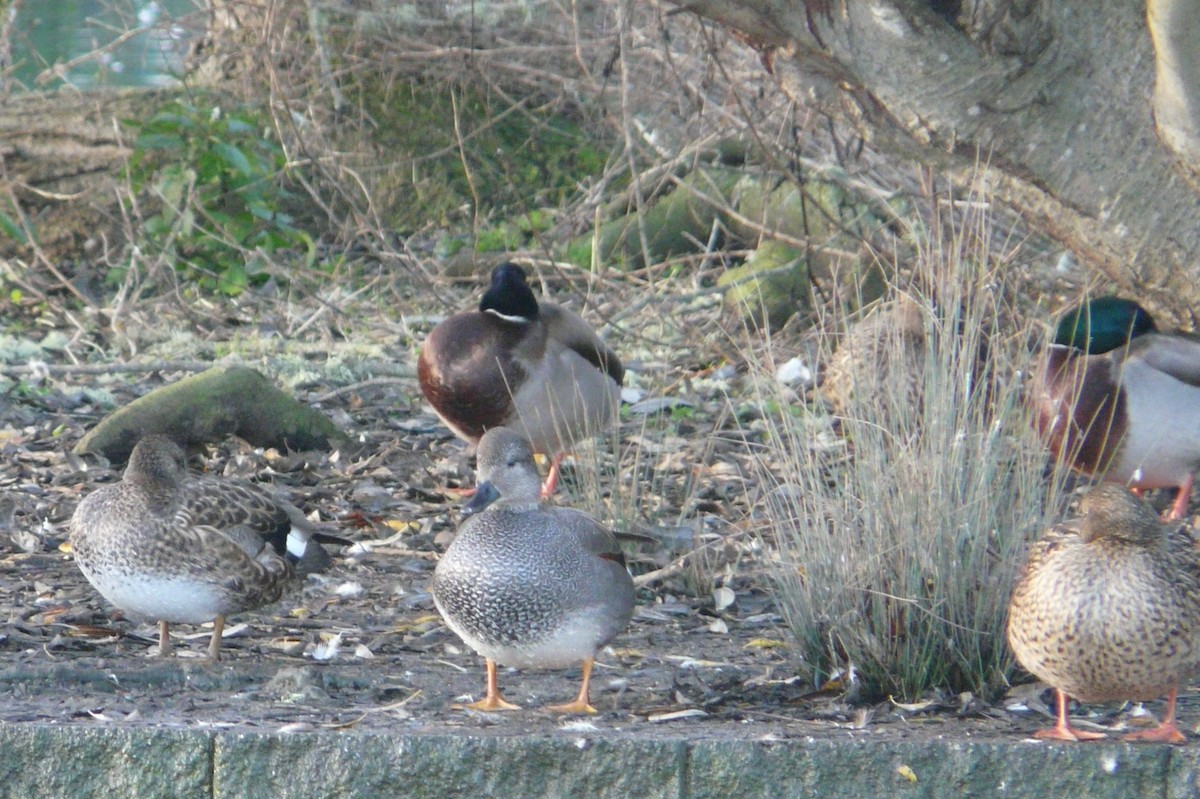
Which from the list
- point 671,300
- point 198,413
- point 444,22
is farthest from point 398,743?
point 444,22

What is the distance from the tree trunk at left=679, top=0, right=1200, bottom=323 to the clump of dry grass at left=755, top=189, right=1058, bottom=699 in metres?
0.60

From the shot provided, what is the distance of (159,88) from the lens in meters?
9.74

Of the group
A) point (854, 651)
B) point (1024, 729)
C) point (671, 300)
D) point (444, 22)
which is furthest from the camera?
point (444, 22)

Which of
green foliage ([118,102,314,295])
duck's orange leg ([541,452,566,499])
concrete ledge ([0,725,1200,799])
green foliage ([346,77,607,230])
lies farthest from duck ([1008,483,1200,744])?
green foliage ([346,77,607,230])

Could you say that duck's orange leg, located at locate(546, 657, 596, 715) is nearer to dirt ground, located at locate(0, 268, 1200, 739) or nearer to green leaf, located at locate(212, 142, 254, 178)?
dirt ground, located at locate(0, 268, 1200, 739)

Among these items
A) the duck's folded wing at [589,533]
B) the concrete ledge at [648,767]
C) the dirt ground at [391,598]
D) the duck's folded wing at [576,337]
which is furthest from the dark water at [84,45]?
the concrete ledge at [648,767]

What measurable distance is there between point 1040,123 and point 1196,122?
0.41 metres

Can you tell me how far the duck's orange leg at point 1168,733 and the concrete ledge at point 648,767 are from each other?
5 cm

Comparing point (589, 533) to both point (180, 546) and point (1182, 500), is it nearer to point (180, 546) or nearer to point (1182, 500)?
point (180, 546)

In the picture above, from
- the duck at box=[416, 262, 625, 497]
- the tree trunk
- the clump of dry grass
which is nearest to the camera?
the clump of dry grass

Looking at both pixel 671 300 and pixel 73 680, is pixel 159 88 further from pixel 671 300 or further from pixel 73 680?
pixel 73 680

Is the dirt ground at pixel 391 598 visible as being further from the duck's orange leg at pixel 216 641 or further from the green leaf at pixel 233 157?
the green leaf at pixel 233 157

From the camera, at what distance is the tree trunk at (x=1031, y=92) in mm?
4109

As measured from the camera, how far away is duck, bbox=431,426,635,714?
11.2 ft
